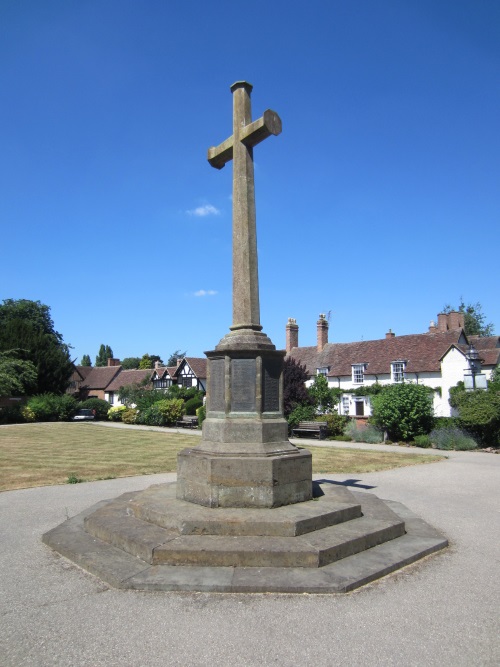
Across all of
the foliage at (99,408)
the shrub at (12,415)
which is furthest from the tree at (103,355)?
the shrub at (12,415)

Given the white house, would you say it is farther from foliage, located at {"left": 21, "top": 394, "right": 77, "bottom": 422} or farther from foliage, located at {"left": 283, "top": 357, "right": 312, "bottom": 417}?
foliage, located at {"left": 21, "top": 394, "right": 77, "bottom": 422}

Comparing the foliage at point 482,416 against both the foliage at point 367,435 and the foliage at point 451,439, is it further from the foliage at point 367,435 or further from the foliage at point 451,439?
the foliage at point 367,435

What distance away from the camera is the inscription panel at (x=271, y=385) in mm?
6691

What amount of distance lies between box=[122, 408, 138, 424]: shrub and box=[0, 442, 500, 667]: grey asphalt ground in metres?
31.2

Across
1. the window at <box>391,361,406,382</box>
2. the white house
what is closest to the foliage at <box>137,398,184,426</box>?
the white house

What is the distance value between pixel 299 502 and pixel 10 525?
4.20m

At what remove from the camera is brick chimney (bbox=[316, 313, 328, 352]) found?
136ft

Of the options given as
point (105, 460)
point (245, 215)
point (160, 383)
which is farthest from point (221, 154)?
point (160, 383)

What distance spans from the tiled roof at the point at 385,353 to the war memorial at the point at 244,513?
2478cm

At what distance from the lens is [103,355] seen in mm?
97250

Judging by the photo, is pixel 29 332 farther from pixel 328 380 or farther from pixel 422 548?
pixel 422 548

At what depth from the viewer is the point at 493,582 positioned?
465cm

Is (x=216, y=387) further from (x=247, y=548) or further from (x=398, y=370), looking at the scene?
(x=398, y=370)

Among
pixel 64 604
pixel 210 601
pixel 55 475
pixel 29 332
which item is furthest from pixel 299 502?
pixel 29 332
